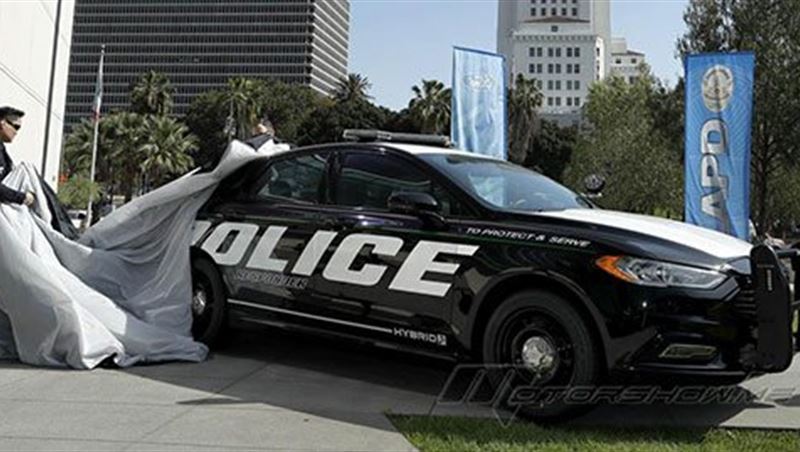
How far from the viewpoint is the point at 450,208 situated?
4.53 meters

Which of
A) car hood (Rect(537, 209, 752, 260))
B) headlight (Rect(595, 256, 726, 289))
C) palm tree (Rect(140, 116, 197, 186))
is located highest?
palm tree (Rect(140, 116, 197, 186))

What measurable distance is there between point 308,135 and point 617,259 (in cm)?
6581

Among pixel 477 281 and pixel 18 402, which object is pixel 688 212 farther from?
pixel 18 402

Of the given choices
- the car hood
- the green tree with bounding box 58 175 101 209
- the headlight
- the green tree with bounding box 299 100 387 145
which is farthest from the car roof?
the green tree with bounding box 299 100 387 145

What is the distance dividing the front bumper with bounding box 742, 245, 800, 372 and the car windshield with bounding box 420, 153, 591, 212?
4.48 feet

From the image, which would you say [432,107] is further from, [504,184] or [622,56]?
[622,56]

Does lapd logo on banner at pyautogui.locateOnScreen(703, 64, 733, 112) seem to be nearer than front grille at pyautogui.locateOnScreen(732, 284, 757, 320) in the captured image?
No

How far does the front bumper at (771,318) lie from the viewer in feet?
12.0

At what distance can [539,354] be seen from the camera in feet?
13.3

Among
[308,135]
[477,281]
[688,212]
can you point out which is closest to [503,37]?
[308,135]

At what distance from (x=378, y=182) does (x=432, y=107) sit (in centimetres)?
5359

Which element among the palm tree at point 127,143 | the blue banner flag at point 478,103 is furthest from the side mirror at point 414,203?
the palm tree at point 127,143

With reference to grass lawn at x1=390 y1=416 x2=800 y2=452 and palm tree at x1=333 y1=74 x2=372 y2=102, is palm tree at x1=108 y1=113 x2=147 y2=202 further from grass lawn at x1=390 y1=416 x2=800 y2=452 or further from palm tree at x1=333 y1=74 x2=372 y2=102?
grass lawn at x1=390 y1=416 x2=800 y2=452

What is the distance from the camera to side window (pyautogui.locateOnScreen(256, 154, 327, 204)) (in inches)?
212
